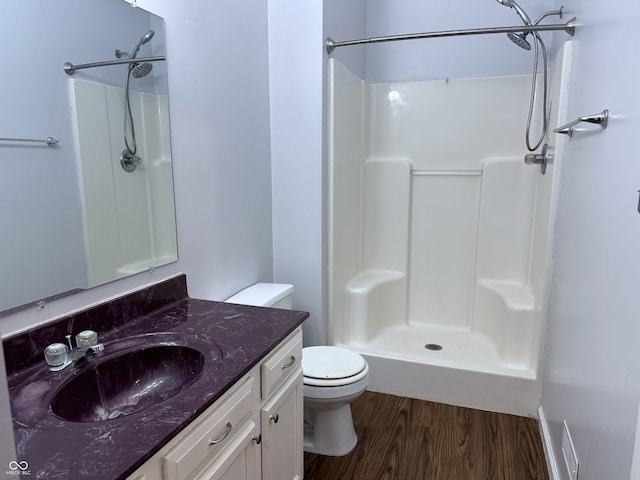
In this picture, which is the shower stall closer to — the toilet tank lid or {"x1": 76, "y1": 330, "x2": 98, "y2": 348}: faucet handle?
the toilet tank lid

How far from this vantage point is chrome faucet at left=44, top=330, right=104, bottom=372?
1.14 metres

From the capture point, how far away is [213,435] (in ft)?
3.49

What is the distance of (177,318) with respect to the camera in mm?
1534

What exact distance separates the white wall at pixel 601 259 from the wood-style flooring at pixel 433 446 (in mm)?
254

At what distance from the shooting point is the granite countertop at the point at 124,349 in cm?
81

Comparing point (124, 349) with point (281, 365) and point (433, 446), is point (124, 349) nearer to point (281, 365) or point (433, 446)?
point (281, 365)

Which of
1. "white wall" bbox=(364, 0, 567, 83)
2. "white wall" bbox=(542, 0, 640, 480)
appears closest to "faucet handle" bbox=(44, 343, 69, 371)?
"white wall" bbox=(542, 0, 640, 480)

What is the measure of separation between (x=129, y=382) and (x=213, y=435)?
372 millimetres

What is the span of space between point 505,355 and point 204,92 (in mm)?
2180

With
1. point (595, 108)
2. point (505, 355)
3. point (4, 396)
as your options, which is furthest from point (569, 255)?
point (4, 396)

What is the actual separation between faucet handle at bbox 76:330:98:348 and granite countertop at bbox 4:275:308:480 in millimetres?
57

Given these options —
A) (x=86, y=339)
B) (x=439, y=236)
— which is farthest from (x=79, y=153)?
(x=439, y=236)

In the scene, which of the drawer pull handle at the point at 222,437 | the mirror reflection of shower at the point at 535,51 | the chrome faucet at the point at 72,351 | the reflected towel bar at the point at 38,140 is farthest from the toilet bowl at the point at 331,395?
the mirror reflection of shower at the point at 535,51

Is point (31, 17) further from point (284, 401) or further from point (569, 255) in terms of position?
point (569, 255)
